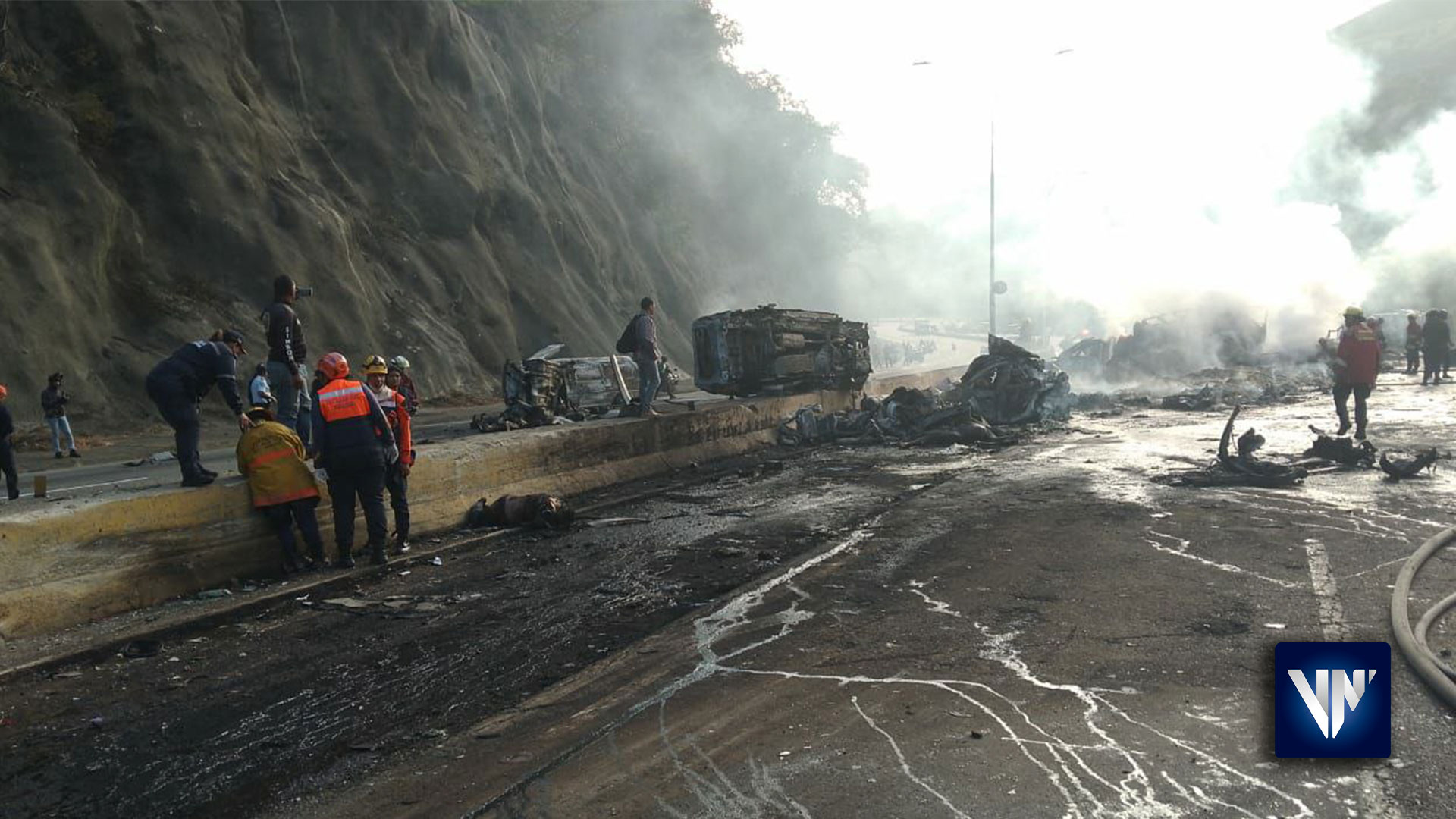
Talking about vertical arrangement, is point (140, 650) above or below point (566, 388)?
below

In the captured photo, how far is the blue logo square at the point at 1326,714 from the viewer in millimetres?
3656

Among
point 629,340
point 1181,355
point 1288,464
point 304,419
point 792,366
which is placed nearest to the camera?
point 304,419

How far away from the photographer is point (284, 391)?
9.00 metres

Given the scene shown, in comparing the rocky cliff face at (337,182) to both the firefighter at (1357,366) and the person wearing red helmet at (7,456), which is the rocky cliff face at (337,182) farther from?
the firefighter at (1357,366)

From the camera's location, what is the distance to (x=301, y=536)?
7371 mm

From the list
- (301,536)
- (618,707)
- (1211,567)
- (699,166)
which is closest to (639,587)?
(618,707)

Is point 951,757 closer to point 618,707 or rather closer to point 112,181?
point 618,707

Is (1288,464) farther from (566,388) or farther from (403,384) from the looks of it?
(566,388)

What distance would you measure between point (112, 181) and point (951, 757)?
2321cm

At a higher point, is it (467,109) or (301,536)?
(467,109)

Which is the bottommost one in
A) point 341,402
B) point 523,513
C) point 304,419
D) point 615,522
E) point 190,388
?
point 615,522

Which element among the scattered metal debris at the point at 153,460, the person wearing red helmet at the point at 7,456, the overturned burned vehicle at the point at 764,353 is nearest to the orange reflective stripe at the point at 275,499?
the person wearing red helmet at the point at 7,456

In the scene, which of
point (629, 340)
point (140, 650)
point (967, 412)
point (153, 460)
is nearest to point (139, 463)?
point (153, 460)

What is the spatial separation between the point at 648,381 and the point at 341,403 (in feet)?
21.7
